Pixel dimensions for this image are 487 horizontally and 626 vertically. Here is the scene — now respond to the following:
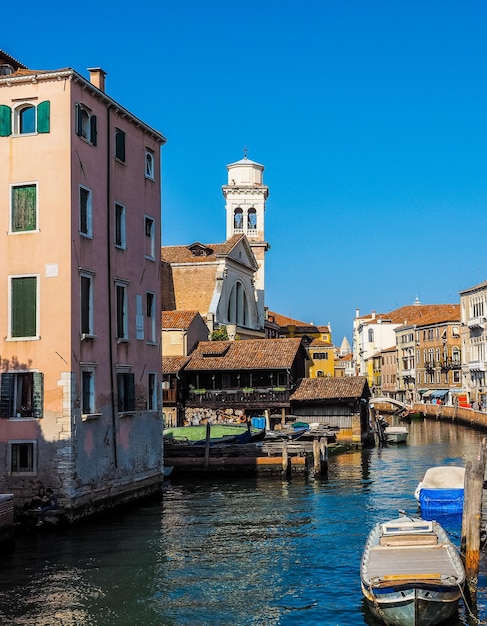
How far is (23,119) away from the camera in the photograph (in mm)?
22938

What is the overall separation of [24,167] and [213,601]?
1326 centimetres

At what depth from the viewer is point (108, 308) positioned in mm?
24344

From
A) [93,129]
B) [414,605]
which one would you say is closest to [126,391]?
[93,129]

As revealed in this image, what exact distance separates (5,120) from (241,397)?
2792 centimetres

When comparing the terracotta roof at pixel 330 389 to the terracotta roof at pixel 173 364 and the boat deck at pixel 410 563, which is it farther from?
the boat deck at pixel 410 563

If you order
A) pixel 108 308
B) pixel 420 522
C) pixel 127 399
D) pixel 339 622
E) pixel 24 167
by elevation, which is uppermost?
pixel 24 167

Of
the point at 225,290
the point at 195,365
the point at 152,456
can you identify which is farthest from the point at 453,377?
the point at 152,456

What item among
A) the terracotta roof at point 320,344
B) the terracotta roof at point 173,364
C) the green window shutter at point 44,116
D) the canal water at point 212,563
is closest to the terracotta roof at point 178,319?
the terracotta roof at point 173,364

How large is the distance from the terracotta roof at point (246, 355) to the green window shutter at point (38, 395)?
85.5 feet

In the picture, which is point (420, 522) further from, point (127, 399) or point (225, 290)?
point (225, 290)

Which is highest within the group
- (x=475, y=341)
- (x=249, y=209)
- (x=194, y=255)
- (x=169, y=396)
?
(x=249, y=209)

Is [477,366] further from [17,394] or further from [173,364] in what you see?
[17,394]

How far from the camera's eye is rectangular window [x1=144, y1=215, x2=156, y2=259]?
1091 inches

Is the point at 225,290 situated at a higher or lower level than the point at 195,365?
higher
